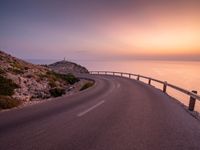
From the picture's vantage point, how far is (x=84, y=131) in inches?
240

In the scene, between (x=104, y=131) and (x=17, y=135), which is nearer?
(x=17, y=135)

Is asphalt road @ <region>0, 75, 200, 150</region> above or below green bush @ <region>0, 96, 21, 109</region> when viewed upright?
above

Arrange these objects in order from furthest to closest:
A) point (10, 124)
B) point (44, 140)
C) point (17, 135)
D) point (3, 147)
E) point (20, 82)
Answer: point (20, 82) < point (10, 124) < point (17, 135) < point (44, 140) < point (3, 147)

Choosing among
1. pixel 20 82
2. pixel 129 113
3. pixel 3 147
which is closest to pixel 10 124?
pixel 3 147

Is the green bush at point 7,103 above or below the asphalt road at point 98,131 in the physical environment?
below

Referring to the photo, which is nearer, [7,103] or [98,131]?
[98,131]

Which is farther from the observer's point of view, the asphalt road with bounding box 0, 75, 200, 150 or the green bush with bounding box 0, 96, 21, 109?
the green bush with bounding box 0, 96, 21, 109

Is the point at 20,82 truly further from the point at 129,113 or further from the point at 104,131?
the point at 104,131

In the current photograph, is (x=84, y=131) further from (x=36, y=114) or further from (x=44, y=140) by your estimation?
(x=36, y=114)

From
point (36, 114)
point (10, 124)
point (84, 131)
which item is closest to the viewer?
point (84, 131)

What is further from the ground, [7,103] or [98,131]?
[98,131]

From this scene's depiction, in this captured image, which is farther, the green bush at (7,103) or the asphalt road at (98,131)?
the green bush at (7,103)

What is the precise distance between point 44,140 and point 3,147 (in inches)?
41.0

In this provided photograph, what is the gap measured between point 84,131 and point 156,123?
2917 millimetres
